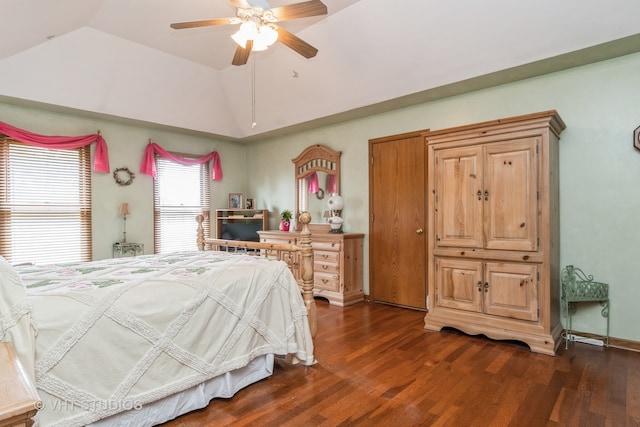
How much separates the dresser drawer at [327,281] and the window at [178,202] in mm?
2450

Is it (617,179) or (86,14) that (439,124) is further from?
(86,14)

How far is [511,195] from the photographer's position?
3123 millimetres

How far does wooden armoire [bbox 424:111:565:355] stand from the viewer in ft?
9.74

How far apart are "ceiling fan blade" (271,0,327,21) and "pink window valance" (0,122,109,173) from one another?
140 inches

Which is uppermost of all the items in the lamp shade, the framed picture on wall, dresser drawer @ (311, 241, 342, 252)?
the framed picture on wall

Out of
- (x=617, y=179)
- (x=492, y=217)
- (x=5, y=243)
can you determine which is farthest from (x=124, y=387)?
(x=617, y=179)

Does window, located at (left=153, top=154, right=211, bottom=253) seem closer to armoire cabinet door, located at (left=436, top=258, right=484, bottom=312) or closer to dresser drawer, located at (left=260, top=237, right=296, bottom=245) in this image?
dresser drawer, located at (left=260, top=237, right=296, bottom=245)

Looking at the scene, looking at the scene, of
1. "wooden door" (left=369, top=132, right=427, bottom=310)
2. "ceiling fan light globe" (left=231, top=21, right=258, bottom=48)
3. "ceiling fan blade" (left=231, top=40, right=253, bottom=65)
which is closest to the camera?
"ceiling fan light globe" (left=231, top=21, right=258, bottom=48)

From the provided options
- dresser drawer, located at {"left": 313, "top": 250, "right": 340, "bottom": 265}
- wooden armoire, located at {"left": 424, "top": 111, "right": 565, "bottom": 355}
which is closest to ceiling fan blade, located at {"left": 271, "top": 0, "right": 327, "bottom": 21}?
wooden armoire, located at {"left": 424, "top": 111, "right": 565, "bottom": 355}

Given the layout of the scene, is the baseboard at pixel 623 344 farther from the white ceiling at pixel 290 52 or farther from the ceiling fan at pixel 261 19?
the ceiling fan at pixel 261 19

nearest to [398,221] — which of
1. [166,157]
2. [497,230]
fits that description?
[497,230]

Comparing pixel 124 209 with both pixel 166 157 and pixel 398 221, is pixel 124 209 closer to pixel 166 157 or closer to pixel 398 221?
pixel 166 157

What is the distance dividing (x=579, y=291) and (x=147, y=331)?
344cm

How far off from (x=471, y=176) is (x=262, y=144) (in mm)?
4022
